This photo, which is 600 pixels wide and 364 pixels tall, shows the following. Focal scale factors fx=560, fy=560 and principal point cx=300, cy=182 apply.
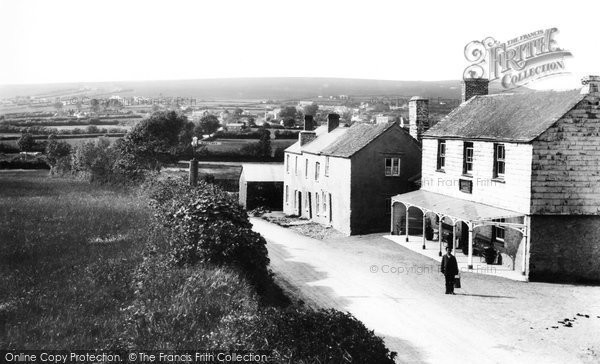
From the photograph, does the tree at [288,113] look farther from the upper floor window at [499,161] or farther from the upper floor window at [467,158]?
the upper floor window at [499,161]

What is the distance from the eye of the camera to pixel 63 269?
38.2 ft

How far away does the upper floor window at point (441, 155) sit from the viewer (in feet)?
101

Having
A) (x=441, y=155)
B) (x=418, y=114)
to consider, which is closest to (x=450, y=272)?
(x=441, y=155)

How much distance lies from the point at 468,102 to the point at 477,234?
8.19 meters

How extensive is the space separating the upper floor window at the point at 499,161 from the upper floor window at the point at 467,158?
7.73 feet

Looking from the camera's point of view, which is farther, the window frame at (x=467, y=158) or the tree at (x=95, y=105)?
the tree at (x=95, y=105)

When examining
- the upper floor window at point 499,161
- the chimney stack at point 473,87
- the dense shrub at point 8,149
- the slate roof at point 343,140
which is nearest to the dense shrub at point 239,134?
the slate roof at point 343,140

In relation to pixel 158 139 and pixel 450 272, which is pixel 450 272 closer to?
pixel 450 272

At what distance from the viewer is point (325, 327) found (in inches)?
342

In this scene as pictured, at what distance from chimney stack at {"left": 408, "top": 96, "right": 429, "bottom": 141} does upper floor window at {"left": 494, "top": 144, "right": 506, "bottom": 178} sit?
1131 cm

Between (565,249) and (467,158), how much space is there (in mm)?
7087

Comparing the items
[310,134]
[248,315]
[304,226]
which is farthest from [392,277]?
[310,134]

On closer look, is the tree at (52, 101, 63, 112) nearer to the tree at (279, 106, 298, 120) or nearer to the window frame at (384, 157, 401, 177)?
the window frame at (384, 157, 401, 177)

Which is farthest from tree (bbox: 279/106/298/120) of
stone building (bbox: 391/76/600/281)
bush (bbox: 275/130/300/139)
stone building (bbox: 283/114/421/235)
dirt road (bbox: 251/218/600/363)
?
Answer: stone building (bbox: 391/76/600/281)
